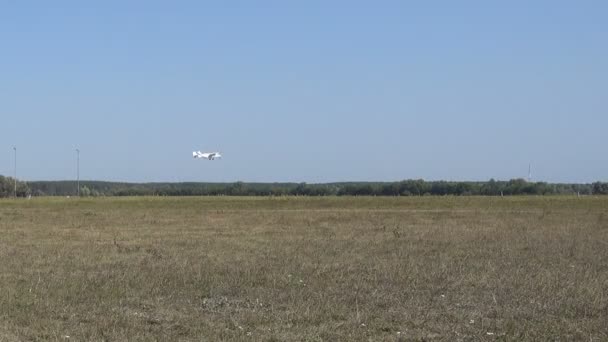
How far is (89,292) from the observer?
13.6m

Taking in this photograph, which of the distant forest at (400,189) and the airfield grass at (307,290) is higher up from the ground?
the distant forest at (400,189)

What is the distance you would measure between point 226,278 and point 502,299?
5.33m

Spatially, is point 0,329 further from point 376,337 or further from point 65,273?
point 65,273

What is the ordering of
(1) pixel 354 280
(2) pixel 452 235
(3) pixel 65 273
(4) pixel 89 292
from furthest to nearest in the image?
1. (2) pixel 452 235
2. (3) pixel 65 273
3. (1) pixel 354 280
4. (4) pixel 89 292

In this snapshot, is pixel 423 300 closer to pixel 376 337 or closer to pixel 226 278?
pixel 376 337

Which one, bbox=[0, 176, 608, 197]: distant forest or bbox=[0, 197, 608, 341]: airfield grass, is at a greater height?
bbox=[0, 176, 608, 197]: distant forest

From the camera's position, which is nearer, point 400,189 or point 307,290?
point 307,290

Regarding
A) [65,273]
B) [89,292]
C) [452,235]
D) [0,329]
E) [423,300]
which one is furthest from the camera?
[452,235]

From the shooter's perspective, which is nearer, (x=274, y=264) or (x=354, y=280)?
(x=354, y=280)

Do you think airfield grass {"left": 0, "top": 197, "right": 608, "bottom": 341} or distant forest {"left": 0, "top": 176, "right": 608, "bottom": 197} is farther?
distant forest {"left": 0, "top": 176, "right": 608, "bottom": 197}

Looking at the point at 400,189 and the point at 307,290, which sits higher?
the point at 400,189

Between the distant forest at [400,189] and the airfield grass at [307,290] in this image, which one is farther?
the distant forest at [400,189]

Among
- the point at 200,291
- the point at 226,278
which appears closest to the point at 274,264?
A: the point at 226,278

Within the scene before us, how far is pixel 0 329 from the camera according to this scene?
10.3 metres
